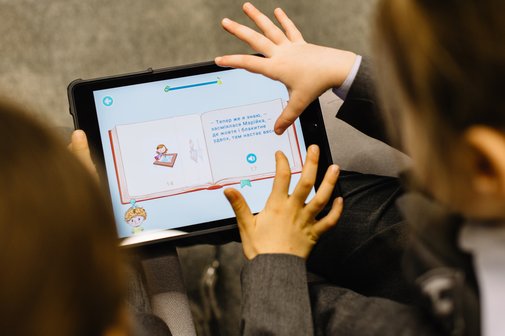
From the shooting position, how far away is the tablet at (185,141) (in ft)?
2.39

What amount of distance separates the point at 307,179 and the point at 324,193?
0.10 feet

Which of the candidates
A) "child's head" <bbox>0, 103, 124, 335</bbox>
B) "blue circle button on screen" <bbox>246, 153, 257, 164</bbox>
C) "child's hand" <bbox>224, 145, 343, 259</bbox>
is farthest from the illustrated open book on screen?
"child's head" <bbox>0, 103, 124, 335</bbox>

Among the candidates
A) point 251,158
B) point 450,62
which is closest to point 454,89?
point 450,62

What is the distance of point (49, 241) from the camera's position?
0.39 meters

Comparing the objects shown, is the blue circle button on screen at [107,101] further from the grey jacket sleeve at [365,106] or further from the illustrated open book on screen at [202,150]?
the grey jacket sleeve at [365,106]

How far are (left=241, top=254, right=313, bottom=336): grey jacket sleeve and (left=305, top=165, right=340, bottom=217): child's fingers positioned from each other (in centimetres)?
6

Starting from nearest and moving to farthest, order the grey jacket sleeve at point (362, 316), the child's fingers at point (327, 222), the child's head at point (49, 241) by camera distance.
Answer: the child's head at point (49, 241)
the grey jacket sleeve at point (362, 316)
the child's fingers at point (327, 222)

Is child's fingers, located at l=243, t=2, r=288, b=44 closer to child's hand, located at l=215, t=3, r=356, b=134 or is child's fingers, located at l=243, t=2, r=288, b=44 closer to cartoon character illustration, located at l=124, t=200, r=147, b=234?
child's hand, located at l=215, t=3, r=356, b=134

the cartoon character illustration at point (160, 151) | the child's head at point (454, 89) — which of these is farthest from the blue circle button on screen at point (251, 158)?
the child's head at point (454, 89)

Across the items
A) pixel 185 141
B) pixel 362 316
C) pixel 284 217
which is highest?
pixel 185 141

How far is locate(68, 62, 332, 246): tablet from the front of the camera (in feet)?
2.39

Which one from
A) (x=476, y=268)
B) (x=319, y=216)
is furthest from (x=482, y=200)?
(x=319, y=216)

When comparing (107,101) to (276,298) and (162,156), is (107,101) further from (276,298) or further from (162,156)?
(276,298)

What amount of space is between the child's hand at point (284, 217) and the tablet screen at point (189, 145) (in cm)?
9
